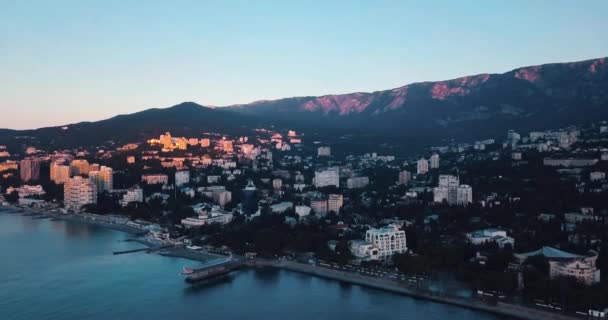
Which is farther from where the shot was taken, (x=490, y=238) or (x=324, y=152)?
(x=324, y=152)

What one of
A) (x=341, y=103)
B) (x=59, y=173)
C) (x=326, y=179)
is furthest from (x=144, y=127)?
(x=341, y=103)

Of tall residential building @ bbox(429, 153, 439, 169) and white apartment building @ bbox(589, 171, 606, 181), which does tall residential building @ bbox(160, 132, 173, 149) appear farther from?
white apartment building @ bbox(589, 171, 606, 181)

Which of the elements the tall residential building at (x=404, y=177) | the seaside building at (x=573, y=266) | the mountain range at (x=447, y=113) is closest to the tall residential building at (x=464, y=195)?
the tall residential building at (x=404, y=177)

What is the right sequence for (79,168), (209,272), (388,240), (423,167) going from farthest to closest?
(79,168), (423,167), (388,240), (209,272)

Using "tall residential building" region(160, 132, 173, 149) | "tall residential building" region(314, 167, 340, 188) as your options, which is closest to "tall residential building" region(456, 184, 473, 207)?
"tall residential building" region(314, 167, 340, 188)

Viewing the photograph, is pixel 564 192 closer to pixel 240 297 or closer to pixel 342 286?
pixel 342 286

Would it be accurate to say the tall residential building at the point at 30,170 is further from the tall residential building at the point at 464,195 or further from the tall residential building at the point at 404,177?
the tall residential building at the point at 464,195

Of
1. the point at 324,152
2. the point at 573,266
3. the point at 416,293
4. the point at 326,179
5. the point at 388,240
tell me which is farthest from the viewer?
the point at 324,152

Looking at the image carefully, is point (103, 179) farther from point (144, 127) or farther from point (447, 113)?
point (447, 113)
